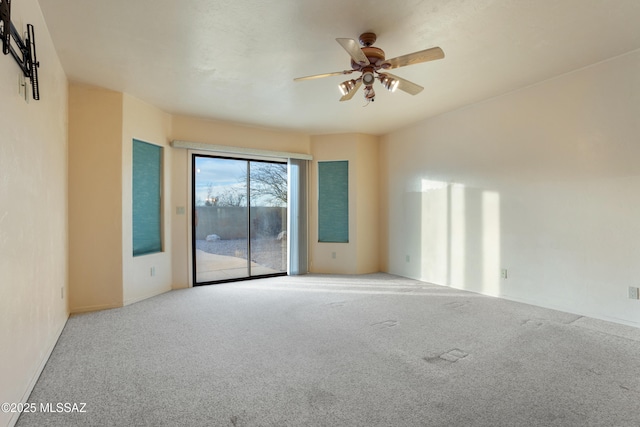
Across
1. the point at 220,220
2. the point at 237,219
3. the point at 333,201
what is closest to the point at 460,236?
the point at 333,201

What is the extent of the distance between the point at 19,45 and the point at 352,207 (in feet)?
15.9

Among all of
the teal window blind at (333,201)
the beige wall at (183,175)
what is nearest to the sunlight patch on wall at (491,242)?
the teal window blind at (333,201)

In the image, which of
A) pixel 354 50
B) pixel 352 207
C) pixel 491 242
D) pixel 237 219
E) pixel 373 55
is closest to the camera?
pixel 354 50

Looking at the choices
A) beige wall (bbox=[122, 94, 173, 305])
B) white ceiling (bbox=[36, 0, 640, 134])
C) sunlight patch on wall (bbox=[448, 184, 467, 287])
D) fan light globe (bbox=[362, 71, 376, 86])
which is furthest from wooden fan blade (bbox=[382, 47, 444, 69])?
beige wall (bbox=[122, 94, 173, 305])

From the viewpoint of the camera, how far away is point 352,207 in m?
5.98

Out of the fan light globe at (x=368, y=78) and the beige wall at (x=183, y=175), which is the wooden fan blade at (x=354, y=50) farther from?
the beige wall at (x=183, y=175)

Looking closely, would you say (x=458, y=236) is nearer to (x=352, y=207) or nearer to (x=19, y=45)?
(x=352, y=207)

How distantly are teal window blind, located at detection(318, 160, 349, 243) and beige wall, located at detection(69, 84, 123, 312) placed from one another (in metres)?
3.34

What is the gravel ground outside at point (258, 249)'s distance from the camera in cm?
527

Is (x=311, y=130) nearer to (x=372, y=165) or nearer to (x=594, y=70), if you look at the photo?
(x=372, y=165)

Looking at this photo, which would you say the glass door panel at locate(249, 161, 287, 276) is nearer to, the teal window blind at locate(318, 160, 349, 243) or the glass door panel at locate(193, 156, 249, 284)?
the glass door panel at locate(193, 156, 249, 284)

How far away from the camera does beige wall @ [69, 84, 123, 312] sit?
3.67 meters

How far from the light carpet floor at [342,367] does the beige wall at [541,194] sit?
48 cm

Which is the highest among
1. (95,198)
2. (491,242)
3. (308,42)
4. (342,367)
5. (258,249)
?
(308,42)
